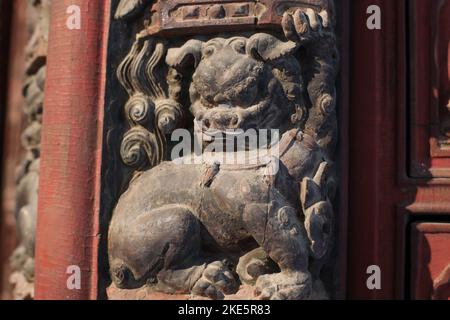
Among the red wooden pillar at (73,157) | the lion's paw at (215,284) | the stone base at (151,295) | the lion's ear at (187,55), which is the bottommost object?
the stone base at (151,295)

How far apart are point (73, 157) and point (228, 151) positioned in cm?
57

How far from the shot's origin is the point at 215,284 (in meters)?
1.81

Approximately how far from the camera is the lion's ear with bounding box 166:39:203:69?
76.2 inches

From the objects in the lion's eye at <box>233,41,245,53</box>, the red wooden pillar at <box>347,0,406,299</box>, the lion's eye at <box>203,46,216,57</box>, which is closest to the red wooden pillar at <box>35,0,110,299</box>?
the lion's eye at <box>203,46,216,57</box>

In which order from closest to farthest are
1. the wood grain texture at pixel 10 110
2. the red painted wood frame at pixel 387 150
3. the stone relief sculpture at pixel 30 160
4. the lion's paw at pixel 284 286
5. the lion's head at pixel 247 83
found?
the lion's paw at pixel 284 286 → the lion's head at pixel 247 83 → the red painted wood frame at pixel 387 150 → the stone relief sculpture at pixel 30 160 → the wood grain texture at pixel 10 110

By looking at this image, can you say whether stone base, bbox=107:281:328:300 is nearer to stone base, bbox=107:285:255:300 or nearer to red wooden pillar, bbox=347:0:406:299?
stone base, bbox=107:285:255:300

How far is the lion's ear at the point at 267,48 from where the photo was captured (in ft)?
6.18

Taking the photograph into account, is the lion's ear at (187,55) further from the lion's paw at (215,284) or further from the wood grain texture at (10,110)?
the wood grain texture at (10,110)

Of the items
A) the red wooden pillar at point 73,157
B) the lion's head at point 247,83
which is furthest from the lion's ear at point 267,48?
the red wooden pillar at point 73,157

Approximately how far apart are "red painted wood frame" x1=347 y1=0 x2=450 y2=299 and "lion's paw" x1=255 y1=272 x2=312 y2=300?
0.30 metres
